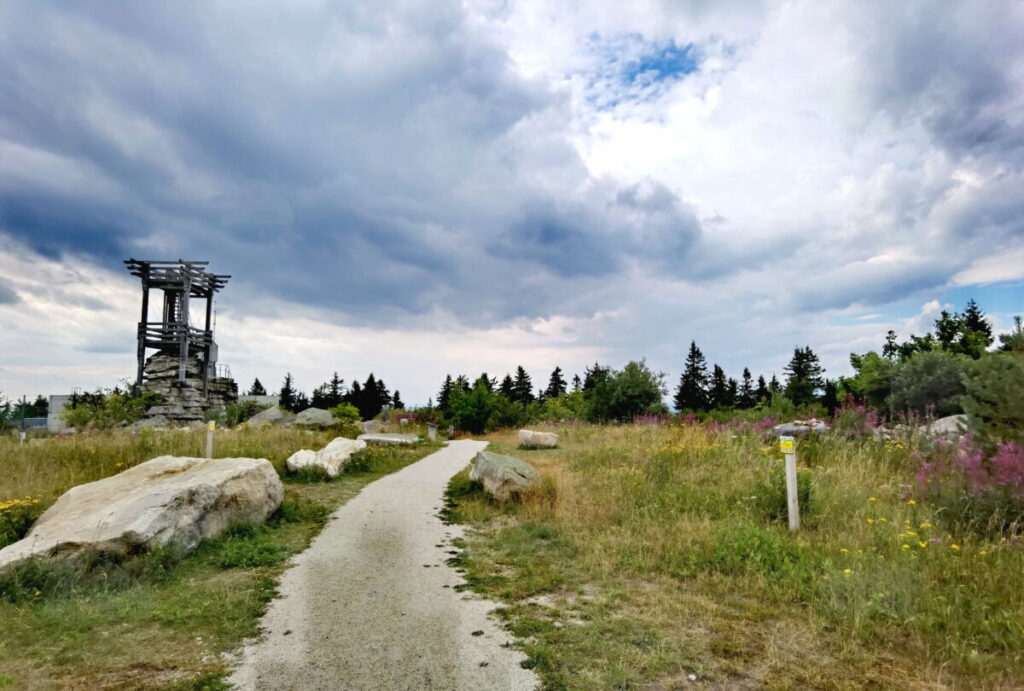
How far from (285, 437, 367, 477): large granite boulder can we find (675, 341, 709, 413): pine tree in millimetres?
66568

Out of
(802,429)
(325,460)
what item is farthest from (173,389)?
(802,429)

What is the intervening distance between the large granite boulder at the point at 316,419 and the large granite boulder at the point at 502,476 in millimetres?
16174

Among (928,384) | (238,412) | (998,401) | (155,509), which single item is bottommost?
(155,509)

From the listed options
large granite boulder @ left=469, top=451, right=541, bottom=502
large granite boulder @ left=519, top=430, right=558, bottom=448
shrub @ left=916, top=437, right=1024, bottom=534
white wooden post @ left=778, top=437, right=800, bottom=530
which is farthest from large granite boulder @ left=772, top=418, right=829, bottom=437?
large granite boulder @ left=519, top=430, right=558, bottom=448

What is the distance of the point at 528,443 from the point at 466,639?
15.7 meters

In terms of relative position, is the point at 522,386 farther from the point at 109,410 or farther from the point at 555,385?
the point at 109,410

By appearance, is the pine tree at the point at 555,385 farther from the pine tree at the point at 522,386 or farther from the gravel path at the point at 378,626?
the gravel path at the point at 378,626

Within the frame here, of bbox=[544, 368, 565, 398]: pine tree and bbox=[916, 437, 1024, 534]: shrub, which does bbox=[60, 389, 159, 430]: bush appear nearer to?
bbox=[916, 437, 1024, 534]: shrub

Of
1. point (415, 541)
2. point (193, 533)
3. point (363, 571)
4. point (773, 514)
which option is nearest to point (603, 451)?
point (773, 514)

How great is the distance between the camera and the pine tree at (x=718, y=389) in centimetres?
7362

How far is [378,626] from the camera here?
4.53m

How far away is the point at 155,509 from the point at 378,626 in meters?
3.97

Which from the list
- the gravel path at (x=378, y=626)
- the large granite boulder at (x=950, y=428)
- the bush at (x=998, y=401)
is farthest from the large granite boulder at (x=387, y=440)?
the bush at (x=998, y=401)

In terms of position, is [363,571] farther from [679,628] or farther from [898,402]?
[898,402]
